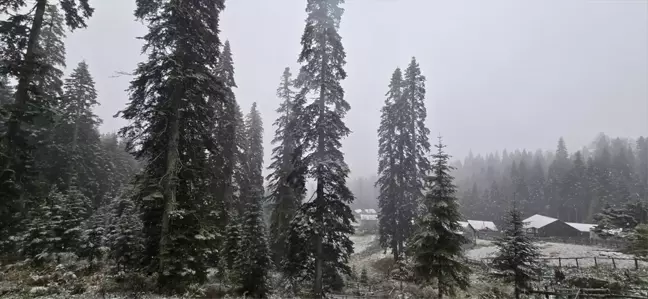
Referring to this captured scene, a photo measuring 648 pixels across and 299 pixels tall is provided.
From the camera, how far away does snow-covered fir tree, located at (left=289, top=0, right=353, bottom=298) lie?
17531 mm

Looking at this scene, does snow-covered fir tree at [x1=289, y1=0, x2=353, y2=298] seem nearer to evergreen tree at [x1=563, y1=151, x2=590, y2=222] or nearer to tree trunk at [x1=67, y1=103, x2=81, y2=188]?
tree trunk at [x1=67, y1=103, x2=81, y2=188]

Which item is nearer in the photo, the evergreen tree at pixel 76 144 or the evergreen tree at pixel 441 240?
the evergreen tree at pixel 441 240

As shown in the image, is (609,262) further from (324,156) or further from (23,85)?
(23,85)

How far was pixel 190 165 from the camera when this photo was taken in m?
14.6

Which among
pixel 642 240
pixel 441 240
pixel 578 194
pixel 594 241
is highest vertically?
pixel 578 194

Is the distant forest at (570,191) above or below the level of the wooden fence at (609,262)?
above

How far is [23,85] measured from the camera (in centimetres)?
1399

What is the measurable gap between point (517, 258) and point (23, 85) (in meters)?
26.4

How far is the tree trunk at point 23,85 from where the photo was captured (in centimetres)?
1370

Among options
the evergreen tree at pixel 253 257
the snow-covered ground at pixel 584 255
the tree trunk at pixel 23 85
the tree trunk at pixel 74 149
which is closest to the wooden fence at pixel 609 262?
the snow-covered ground at pixel 584 255

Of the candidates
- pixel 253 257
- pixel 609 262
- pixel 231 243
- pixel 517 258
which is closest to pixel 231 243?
pixel 231 243

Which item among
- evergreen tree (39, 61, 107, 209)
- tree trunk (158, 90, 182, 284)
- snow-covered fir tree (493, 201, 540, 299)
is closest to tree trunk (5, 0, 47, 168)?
tree trunk (158, 90, 182, 284)

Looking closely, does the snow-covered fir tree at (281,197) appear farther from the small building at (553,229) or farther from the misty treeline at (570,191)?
the misty treeline at (570,191)

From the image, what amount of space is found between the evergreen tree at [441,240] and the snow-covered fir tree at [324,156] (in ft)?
13.8
